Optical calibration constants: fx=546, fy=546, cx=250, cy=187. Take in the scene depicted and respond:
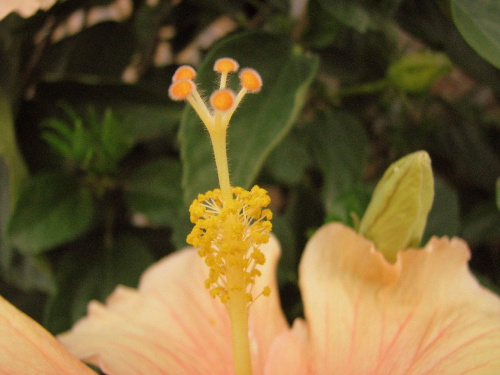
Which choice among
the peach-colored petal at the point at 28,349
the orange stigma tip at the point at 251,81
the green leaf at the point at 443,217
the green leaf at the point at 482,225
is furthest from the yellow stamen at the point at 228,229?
the green leaf at the point at 482,225

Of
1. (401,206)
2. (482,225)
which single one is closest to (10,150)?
(401,206)

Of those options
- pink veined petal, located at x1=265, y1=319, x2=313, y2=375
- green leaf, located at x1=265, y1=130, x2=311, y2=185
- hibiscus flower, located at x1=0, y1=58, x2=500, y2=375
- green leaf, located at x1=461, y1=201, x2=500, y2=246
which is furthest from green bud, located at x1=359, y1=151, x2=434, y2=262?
green leaf, located at x1=461, y1=201, x2=500, y2=246

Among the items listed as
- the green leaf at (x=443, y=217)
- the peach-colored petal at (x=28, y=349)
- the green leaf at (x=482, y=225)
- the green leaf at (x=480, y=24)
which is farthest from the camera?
the green leaf at (x=482, y=225)

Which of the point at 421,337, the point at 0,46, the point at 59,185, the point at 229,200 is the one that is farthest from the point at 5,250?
the point at 421,337

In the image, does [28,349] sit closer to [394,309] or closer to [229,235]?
[229,235]

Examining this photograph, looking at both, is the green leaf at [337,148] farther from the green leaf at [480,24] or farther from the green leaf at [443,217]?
the green leaf at [480,24]

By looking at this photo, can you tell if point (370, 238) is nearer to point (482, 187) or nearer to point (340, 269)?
point (340, 269)

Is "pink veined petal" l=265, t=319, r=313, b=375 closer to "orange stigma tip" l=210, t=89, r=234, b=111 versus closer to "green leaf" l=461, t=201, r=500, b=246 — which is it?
"orange stigma tip" l=210, t=89, r=234, b=111
